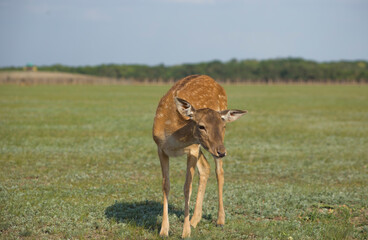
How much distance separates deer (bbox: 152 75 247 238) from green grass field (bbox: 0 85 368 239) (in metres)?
0.66

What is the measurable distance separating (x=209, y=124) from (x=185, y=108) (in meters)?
0.61

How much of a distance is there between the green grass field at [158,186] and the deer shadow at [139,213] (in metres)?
0.02

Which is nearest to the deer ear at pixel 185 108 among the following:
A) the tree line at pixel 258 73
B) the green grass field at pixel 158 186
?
the green grass field at pixel 158 186

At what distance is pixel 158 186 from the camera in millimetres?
12188

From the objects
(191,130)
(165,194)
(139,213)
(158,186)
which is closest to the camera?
(191,130)

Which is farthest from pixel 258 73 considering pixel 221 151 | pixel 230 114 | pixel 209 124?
pixel 221 151

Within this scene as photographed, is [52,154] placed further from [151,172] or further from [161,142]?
[161,142]

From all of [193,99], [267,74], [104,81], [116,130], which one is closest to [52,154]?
[116,130]

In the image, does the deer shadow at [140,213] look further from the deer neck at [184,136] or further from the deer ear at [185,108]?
the deer ear at [185,108]

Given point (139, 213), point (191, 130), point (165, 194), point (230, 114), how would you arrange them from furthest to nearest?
point (139, 213) < point (165, 194) < point (191, 130) < point (230, 114)

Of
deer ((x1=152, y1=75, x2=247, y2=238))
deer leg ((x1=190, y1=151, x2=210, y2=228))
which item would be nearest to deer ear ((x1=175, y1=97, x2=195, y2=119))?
deer ((x1=152, y1=75, x2=247, y2=238))

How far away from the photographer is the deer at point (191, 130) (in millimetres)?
7695

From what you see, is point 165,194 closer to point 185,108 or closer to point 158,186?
point 185,108

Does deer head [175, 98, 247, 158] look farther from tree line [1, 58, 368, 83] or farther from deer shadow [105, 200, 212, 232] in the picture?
tree line [1, 58, 368, 83]
